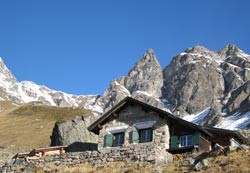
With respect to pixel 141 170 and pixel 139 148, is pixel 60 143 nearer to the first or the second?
pixel 139 148

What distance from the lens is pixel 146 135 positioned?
1961 inches

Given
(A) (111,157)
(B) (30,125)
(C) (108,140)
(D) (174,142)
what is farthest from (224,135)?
(B) (30,125)

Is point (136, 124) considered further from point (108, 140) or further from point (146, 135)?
point (108, 140)

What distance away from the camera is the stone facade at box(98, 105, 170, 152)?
48.5m

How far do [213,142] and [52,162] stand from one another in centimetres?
1486

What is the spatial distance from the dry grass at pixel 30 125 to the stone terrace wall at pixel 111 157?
38.7 metres

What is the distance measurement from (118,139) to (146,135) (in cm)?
343

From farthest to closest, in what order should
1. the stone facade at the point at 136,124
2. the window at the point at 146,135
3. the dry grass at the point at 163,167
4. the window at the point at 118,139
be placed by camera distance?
the window at the point at 118,139
the window at the point at 146,135
the stone facade at the point at 136,124
the dry grass at the point at 163,167

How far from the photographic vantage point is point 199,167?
32219 millimetres

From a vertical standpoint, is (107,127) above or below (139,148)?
above

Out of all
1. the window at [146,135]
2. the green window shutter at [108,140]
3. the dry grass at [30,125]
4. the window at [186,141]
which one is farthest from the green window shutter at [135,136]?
the dry grass at [30,125]

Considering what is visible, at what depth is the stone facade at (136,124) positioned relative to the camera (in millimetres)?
48531

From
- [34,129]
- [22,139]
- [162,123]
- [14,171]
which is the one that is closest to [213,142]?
[162,123]

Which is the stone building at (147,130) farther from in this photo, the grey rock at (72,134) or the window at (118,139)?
the grey rock at (72,134)
